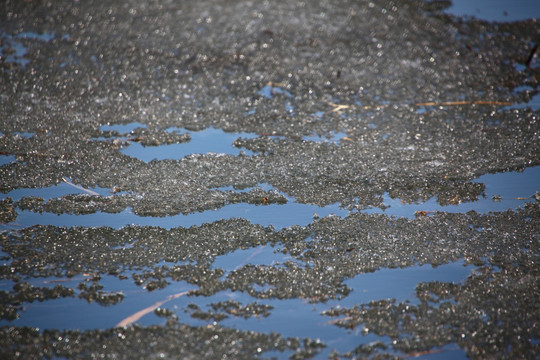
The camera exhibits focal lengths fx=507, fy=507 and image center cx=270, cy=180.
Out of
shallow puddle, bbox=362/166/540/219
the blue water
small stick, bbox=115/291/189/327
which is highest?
the blue water

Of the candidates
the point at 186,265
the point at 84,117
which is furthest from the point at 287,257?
the point at 84,117

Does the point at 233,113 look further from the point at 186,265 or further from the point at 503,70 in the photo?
the point at 503,70

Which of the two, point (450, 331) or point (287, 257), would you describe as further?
point (287, 257)

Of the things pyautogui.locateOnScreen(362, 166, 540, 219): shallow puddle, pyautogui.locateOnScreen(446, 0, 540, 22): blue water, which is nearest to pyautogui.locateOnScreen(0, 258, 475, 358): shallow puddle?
pyautogui.locateOnScreen(362, 166, 540, 219): shallow puddle

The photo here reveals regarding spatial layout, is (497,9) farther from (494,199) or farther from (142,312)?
(142,312)

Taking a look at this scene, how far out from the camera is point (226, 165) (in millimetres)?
2672

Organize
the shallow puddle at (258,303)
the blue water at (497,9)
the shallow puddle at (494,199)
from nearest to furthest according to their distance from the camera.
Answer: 1. the shallow puddle at (258,303)
2. the shallow puddle at (494,199)
3. the blue water at (497,9)

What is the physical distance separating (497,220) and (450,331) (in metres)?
0.78

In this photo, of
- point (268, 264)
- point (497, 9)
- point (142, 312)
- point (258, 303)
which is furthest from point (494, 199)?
point (497, 9)

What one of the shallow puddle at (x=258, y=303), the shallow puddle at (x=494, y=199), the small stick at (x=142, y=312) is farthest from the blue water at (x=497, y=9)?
the small stick at (x=142, y=312)

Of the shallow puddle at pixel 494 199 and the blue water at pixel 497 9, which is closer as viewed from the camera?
the shallow puddle at pixel 494 199

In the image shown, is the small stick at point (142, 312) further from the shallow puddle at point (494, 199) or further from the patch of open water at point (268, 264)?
the shallow puddle at point (494, 199)

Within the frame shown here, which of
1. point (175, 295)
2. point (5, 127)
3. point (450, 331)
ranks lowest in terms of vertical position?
point (450, 331)

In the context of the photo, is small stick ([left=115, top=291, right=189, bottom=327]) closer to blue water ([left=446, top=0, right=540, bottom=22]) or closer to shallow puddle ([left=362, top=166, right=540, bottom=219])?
shallow puddle ([left=362, top=166, right=540, bottom=219])
